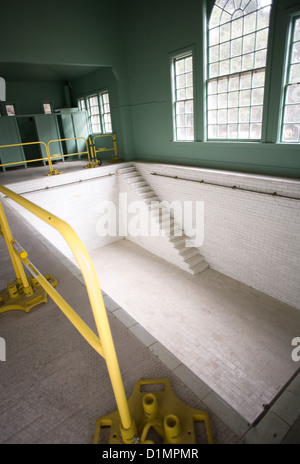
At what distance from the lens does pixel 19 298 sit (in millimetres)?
3086

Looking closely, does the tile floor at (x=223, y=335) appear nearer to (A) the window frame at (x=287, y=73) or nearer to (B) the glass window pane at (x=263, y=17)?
(A) the window frame at (x=287, y=73)

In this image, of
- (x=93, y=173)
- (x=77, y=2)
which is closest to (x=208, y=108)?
(x=93, y=173)

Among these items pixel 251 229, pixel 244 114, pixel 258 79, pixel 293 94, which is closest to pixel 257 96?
pixel 258 79

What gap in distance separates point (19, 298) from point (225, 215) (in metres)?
5.67

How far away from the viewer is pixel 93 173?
9.82 metres

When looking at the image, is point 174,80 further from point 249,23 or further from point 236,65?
point 249,23

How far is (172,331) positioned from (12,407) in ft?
14.0

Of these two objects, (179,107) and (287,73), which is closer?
(287,73)

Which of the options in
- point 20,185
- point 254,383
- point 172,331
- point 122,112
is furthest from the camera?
point 122,112

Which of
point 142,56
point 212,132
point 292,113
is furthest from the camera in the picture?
point 142,56

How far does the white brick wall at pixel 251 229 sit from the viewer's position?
5926mm

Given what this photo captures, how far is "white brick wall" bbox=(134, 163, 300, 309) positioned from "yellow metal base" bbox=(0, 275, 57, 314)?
517 cm

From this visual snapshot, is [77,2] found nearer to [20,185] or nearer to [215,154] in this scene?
[20,185]

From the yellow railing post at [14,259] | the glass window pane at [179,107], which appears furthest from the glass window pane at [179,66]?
the yellow railing post at [14,259]
